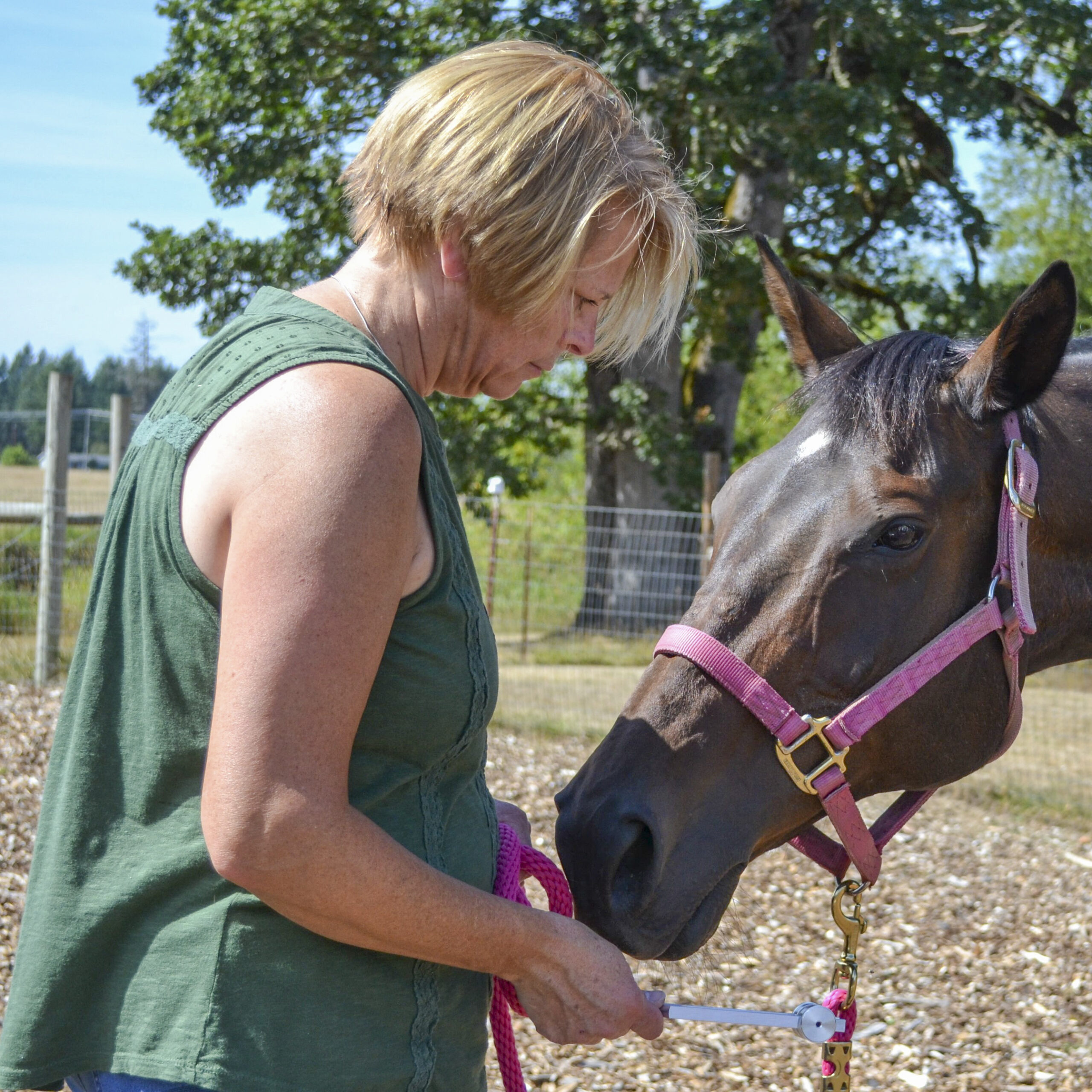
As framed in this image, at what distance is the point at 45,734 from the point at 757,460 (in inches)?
197

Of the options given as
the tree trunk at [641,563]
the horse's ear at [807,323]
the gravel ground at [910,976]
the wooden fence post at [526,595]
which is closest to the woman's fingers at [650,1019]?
the gravel ground at [910,976]

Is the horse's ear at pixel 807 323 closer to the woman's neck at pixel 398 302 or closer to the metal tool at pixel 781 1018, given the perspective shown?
the woman's neck at pixel 398 302

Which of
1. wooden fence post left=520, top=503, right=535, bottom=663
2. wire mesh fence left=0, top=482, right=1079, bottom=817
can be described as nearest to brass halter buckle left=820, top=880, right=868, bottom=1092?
wire mesh fence left=0, top=482, right=1079, bottom=817

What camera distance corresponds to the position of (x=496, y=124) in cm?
121

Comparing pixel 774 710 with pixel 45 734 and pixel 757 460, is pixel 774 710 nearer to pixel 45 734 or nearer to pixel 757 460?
pixel 757 460

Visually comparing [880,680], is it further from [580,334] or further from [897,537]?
[580,334]

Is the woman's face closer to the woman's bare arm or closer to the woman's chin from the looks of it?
the woman's chin

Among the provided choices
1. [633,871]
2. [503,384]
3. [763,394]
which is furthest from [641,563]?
[763,394]

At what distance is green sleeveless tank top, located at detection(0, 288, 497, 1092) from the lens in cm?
117

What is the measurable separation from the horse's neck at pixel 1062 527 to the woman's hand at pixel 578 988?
106 centimetres

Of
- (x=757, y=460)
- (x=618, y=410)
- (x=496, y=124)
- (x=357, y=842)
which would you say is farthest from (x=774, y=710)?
(x=618, y=410)

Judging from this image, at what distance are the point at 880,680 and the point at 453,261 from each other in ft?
3.18

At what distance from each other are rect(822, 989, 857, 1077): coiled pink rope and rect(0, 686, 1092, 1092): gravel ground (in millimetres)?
385

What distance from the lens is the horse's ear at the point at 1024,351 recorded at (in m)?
1.76
